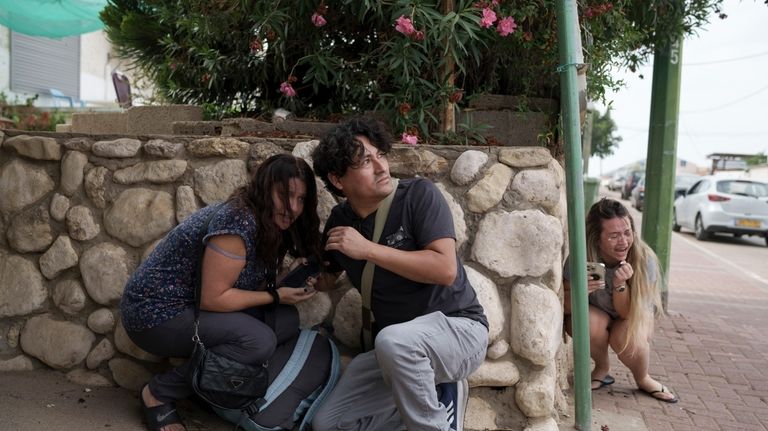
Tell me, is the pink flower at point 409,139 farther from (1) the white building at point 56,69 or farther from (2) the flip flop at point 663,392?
(1) the white building at point 56,69

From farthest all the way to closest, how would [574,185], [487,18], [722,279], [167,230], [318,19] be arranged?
[722,279] → [318,19] → [487,18] → [167,230] → [574,185]

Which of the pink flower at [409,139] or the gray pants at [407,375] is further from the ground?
the pink flower at [409,139]

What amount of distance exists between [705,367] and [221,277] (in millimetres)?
3419

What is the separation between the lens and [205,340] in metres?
2.65

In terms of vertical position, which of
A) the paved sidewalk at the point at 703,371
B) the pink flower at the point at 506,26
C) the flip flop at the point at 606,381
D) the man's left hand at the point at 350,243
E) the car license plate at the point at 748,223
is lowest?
the paved sidewalk at the point at 703,371

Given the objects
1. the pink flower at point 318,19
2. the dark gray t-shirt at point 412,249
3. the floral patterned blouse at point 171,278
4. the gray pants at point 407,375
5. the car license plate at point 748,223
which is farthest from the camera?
the car license plate at point 748,223

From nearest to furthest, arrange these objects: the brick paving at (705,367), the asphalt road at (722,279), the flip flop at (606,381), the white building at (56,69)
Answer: the brick paving at (705,367)
the flip flop at (606,381)
the asphalt road at (722,279)
the white building at (56,69)

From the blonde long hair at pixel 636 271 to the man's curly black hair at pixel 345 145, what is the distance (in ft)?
4.64

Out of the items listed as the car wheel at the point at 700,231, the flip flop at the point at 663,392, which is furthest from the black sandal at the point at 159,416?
the car wheel at the point at 700,231

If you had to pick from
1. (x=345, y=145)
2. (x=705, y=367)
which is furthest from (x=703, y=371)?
(x=345, y=145)

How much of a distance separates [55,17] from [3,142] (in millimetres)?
3835

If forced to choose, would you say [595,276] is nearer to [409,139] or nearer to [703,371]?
[409,139]

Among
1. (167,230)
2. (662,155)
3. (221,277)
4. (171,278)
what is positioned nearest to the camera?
(221,277)

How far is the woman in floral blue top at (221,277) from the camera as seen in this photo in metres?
2.58
